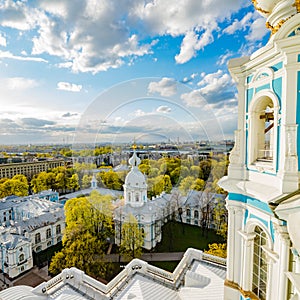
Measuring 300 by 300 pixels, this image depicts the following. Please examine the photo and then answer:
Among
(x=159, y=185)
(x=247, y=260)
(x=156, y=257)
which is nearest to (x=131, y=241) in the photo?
(x=156, y=257)

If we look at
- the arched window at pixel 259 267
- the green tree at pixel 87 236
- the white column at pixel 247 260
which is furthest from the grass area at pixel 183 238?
the arched window at pixel 259 267

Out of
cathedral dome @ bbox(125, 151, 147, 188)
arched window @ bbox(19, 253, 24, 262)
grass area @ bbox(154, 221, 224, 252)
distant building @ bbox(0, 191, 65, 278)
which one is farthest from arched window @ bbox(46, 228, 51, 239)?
grass area @ bbox(154, 221, 224, 252)

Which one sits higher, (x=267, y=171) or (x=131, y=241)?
(x=267, y=171)

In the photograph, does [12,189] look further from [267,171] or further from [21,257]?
[267,171]

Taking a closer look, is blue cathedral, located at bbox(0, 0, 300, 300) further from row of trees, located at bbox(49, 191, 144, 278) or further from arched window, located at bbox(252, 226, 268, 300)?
row of trees, located at bbox(49, 191, 144, 278)

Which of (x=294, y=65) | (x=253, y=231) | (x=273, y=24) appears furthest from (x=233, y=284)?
(x=273, y=24)

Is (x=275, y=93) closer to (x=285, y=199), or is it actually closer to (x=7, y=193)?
(x=285, y=199)

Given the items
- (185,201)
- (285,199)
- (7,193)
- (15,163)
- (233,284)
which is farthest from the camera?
(15,163)

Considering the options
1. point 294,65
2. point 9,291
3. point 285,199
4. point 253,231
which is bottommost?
point 9,291
